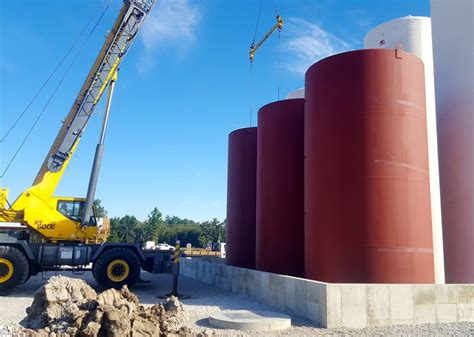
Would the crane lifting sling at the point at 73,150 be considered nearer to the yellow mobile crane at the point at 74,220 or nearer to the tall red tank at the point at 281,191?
the yellow mobile crane at the point at 74,220

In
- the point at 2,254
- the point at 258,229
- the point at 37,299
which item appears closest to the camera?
the point at 37,299

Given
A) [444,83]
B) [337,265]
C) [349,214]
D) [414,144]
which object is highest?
[444,83]

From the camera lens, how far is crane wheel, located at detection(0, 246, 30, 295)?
14.0 meters

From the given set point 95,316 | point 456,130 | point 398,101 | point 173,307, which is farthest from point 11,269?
point 456,130

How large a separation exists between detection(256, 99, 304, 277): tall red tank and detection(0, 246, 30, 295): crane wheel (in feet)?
26.0

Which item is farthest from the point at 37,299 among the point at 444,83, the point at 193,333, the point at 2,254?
the point at 444,83

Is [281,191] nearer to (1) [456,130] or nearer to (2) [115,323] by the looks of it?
(1) [456,130]

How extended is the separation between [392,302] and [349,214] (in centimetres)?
252

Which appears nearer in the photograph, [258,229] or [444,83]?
[444,83]

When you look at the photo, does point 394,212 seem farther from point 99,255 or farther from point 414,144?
point 99,255

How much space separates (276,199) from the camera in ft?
52.2

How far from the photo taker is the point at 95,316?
23.3ft

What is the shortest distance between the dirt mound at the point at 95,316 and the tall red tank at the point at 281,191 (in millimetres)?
7535

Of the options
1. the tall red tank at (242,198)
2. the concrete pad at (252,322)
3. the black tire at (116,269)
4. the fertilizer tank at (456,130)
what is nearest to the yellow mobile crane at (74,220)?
the black tire at (116,269)
